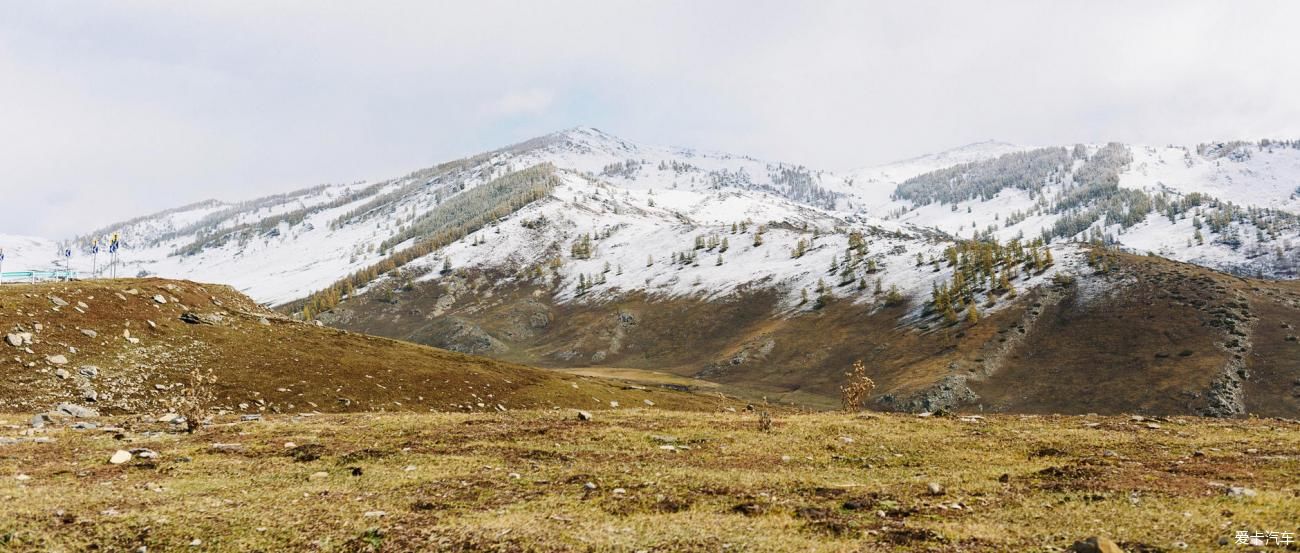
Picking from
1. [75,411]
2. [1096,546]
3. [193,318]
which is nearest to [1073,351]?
[193,318]

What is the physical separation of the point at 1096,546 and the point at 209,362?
5191 centimetres

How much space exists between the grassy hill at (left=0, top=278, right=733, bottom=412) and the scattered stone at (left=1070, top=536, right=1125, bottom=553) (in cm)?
3473

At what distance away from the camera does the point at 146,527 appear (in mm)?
14539

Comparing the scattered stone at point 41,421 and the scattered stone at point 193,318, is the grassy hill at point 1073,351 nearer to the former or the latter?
the scattered stone at point 193,318

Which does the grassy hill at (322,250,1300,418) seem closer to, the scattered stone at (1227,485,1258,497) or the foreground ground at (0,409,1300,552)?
the foreground ground at (0,409,1300,552)

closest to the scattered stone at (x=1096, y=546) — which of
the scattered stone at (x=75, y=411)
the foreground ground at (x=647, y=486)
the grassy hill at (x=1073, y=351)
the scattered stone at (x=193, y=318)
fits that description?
the foreground ground at (x=647, y=486)

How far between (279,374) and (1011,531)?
158ft

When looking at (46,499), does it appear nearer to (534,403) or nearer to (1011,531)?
(1011,531)

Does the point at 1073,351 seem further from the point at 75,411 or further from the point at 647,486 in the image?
the point at 75,411

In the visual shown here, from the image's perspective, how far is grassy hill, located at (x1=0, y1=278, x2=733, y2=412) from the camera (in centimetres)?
3978

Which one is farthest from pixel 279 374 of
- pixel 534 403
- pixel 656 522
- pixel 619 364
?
pixel 619 364

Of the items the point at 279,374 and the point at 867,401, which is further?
the point at 867,401

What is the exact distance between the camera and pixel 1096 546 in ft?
36.8

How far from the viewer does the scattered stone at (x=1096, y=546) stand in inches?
437
